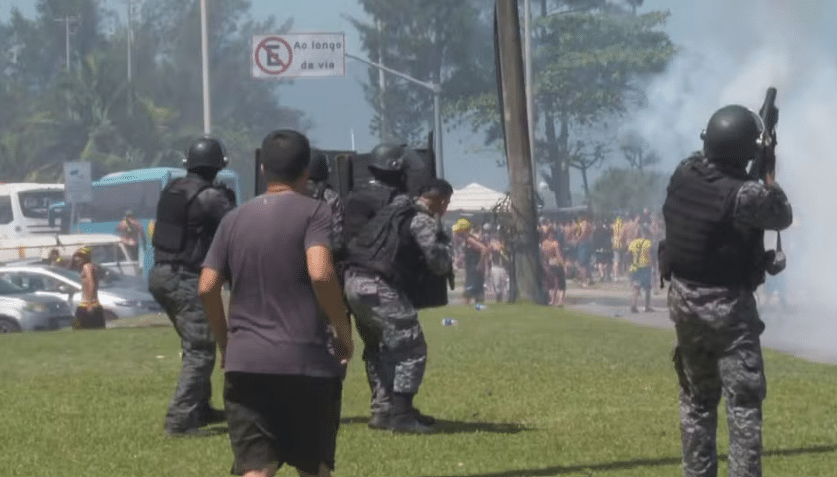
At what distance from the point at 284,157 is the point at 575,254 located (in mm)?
38803

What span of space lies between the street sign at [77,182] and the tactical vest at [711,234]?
1534 inches

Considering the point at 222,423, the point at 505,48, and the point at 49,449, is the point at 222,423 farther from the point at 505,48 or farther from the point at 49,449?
the point at 505,48

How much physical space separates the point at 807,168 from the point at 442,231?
25.9 metres

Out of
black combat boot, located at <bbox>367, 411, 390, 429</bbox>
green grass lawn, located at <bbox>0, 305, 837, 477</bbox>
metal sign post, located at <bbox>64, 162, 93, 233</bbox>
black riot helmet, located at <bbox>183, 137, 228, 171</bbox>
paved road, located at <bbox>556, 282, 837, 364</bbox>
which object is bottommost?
paved road, located at <bbox>556, 282, 837, 364</bbox>

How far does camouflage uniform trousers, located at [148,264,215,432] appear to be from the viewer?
34.8 feet

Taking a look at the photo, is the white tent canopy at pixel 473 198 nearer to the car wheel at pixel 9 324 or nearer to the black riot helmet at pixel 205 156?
the car wheel at pixel 9 324

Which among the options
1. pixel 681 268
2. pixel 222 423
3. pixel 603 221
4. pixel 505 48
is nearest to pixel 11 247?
pixel 603 221

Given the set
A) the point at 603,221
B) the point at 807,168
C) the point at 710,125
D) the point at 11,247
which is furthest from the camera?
the point at 603,221

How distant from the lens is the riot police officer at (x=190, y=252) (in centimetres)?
1052

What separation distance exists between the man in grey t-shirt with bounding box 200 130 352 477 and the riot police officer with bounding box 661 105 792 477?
5.89 ft

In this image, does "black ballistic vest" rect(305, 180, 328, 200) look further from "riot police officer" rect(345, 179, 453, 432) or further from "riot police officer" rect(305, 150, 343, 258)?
"riot police officer" rect(345, 179, 453, 432)

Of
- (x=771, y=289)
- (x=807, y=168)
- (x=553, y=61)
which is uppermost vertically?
(x=553, y=61)

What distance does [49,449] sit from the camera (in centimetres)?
1072

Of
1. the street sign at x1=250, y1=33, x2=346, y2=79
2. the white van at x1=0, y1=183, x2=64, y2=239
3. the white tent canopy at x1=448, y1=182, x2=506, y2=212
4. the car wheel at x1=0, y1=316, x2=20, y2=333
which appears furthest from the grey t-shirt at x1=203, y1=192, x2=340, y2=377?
the white tent canopy at x1=448, y1=182, x2=506, y2=212
